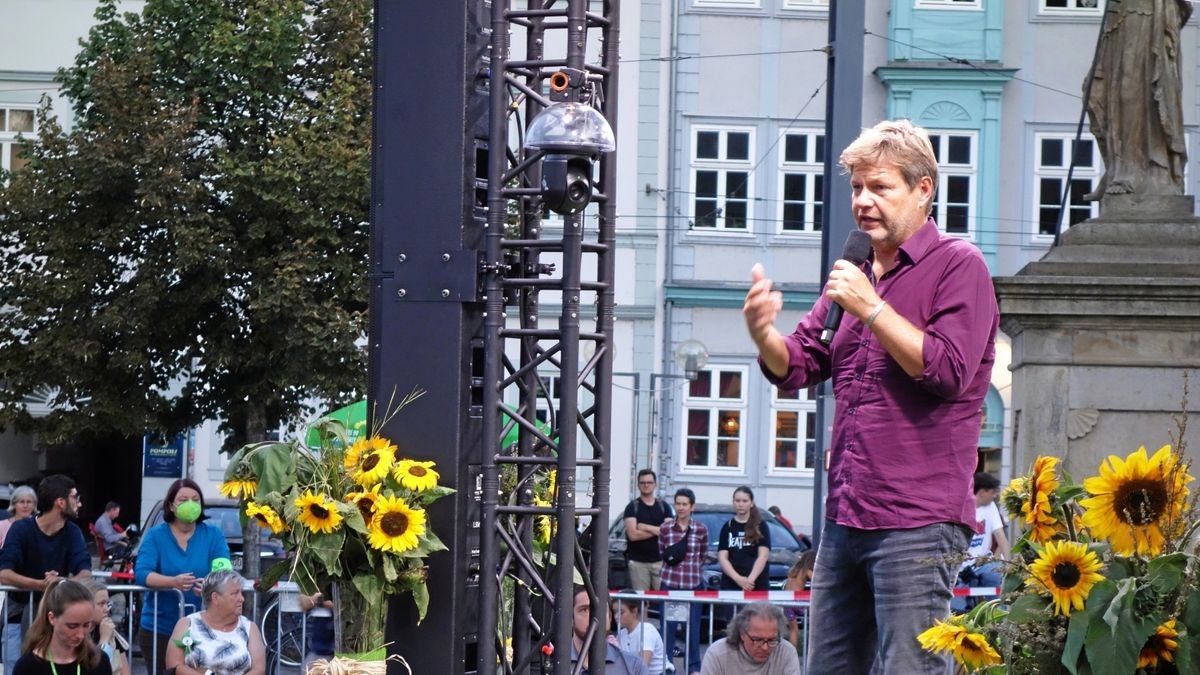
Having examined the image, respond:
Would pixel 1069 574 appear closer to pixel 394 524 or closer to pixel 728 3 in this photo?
pixel 394 524

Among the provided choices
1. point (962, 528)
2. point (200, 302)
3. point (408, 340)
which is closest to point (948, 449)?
point (962, 528)

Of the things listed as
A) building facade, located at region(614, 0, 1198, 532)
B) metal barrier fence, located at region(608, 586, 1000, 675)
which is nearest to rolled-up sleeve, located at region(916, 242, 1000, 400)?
metal barrier fence, located at region(608, 586, 1000, 675)

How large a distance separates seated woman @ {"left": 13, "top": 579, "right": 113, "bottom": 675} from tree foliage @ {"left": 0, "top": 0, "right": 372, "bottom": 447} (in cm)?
1437

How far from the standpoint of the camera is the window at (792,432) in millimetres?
32719

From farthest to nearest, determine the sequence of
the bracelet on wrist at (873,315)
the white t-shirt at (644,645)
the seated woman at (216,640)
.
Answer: the white t-shirt at (644,645), the seated woman at (216,640), the bracelet on wrist at (873,315)

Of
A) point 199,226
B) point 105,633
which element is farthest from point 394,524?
point 199,226

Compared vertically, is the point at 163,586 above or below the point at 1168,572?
below

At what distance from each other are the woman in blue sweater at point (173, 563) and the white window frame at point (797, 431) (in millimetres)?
22110

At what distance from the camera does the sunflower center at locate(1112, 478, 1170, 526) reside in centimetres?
404

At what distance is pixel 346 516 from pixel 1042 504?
9.78 feet

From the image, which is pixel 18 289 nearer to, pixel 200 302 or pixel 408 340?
pixel 200 302

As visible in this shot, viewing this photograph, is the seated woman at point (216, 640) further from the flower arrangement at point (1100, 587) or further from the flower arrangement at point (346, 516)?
the flower arrangement at point (1100, 587)

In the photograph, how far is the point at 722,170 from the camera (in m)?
33.5

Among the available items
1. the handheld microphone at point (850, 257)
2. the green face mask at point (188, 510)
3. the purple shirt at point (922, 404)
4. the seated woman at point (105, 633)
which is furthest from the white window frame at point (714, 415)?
the purple shirt at point (922, 404)
